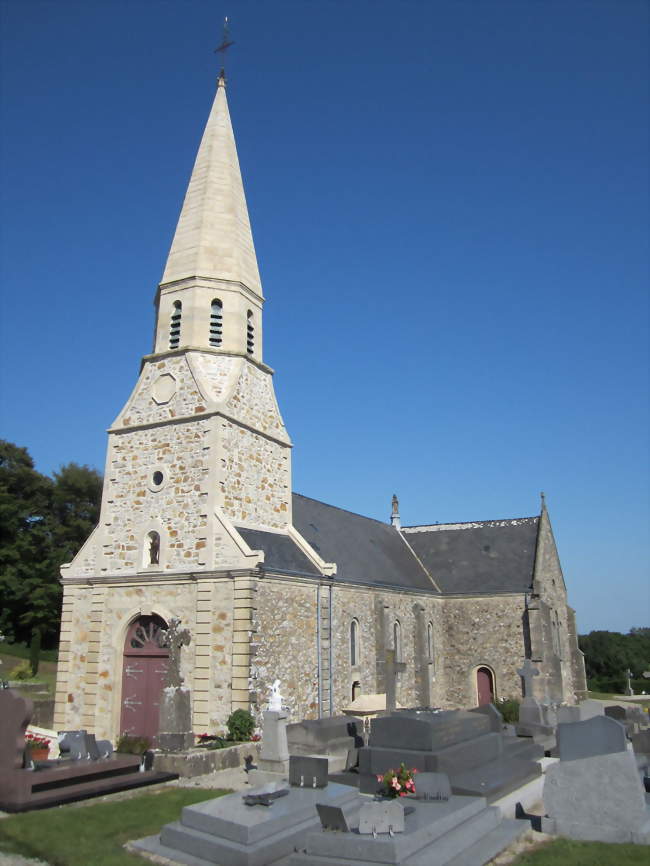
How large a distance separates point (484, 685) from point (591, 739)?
20488 mm

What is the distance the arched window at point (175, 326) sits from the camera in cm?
2139

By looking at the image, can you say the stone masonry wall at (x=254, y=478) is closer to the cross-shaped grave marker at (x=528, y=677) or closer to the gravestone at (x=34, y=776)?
the gravestone at (x=34, y=776)

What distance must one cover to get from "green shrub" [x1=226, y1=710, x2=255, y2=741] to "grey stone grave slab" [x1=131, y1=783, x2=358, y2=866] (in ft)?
22.0

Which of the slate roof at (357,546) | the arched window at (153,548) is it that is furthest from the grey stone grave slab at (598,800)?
the arched window at (153,548)

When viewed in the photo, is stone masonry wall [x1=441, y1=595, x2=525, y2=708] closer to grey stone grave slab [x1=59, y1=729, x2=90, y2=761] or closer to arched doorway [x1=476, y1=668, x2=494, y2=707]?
arched doorway [x1=476, y1=668, x2=494, y2=707]

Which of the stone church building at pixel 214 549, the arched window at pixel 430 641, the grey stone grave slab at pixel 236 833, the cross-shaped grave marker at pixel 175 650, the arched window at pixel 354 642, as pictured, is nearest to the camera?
the grey stone grave slab at pixel 236 833

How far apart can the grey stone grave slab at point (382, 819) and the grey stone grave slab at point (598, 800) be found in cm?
283

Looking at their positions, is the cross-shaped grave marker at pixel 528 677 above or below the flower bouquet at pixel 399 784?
above

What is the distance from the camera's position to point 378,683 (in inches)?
918

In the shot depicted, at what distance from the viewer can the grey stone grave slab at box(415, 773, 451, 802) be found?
10344 mm

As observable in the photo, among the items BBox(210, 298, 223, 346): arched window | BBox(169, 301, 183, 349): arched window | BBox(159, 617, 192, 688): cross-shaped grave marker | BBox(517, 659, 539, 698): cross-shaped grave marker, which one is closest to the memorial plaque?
BBox(159, 617, 192, 688): cross-shaped grave marker

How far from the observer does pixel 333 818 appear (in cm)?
866

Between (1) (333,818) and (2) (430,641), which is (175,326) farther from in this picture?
(2) (430,641)

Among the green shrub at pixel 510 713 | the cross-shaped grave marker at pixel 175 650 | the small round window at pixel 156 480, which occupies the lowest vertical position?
the green shrub at pixel 510 713
